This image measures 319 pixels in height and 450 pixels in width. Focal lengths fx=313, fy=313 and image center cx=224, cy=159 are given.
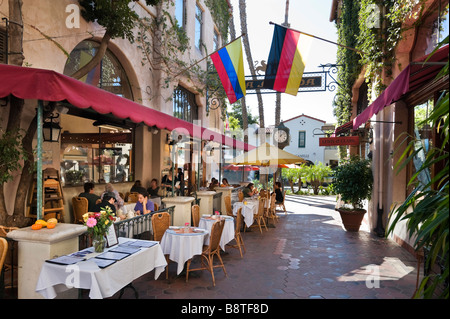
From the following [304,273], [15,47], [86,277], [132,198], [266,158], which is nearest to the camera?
[86,277]

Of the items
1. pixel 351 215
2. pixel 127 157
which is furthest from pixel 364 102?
pixel 127 157

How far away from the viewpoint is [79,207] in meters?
7.12


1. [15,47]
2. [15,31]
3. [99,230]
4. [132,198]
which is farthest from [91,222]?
[132,198]

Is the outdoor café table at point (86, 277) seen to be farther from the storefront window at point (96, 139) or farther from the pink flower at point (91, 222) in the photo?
the storefront window at point (96, 139)

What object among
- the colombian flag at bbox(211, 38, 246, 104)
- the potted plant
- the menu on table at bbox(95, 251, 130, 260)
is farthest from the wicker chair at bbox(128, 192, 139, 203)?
the potted plant

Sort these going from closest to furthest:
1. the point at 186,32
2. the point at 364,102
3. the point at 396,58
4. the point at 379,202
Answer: the point at 396,58
the point at 379,202
the point at 364,102
the point at 186,32

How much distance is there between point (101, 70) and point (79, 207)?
4.30 m

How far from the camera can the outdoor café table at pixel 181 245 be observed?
501 cm

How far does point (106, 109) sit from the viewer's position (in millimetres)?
4246

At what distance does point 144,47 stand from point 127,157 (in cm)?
377

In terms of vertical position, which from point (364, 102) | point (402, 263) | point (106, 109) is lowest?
point (402, 263)

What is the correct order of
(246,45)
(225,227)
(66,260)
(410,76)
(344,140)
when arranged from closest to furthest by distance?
1. (66,260)
2. (410,76)
3. (225,227)
4. (344,140)
5. (246,45)

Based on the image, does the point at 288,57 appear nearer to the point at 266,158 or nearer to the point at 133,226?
the point at 266,158
